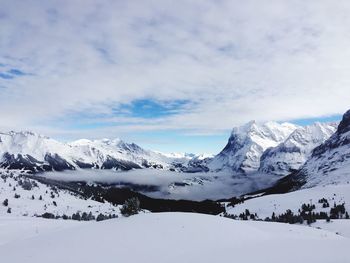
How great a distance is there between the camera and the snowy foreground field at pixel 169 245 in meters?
25.3

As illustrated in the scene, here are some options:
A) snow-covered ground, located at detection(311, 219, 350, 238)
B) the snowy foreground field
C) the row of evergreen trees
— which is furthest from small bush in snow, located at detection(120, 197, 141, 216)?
the row of evergreen trees

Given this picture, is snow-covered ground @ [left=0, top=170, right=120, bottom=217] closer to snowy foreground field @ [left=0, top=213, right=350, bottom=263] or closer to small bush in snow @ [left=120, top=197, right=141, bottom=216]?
small bush in snow @ [left=120, top=197, right=141, bottom=216]

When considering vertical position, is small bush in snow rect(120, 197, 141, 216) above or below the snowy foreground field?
above

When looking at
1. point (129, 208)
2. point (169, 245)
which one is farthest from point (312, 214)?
point (169, 245)

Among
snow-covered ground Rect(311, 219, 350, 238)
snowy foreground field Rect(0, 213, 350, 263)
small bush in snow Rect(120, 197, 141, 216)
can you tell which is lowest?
snow-covered ground Rect(311, 219, 350, 238)

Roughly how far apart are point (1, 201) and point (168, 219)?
380ft

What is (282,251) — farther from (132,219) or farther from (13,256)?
(13,256)

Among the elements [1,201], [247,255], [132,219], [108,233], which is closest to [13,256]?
[108,233]

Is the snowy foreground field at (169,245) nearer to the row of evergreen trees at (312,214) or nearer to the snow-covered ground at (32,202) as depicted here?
the row of evergreen trees at (312,214)

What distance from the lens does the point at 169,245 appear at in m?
28.1

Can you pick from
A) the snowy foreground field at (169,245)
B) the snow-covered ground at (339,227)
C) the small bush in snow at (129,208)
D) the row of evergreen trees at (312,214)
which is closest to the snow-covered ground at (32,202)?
the row of evergreen trees at (312,214)

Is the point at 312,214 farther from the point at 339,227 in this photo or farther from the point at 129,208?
the point at 129,208

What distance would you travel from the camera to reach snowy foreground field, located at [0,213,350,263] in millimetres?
25328

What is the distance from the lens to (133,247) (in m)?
27.6
